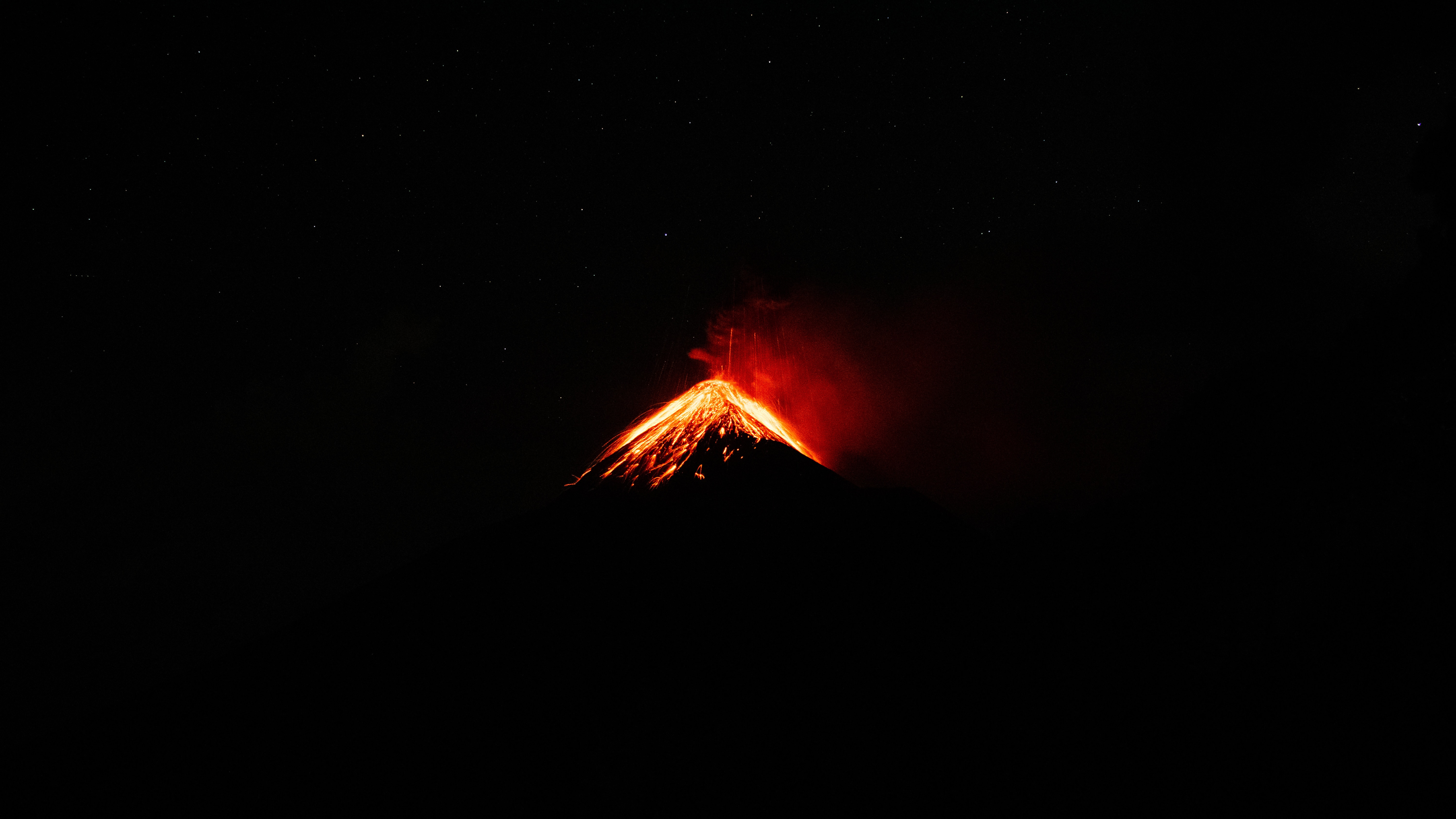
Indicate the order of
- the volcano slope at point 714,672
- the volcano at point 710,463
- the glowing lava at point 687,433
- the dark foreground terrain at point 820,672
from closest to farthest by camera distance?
the dark foreground terrain at point 820,672 → the volcano slope at point 714,672 → the volcano at point 710,463 → the glowing lava at point 687,433

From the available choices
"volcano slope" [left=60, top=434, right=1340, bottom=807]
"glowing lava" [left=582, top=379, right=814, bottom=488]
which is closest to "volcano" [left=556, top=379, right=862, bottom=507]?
"glowing lava" [left=582, top=379, right=814, bottom=488]

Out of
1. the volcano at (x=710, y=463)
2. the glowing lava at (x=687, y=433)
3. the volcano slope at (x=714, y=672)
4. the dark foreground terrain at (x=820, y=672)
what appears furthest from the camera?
the glowing lava at (x=687, y=433)

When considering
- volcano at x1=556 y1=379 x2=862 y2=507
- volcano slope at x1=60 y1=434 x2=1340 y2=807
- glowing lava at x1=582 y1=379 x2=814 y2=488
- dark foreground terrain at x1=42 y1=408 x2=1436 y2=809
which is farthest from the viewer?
glowing lava at x1=582 y1=379 x2=814 y2=488

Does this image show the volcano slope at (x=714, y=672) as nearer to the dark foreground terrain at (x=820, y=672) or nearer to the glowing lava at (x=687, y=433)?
the dark foreground terrain at (x=820, y=672)

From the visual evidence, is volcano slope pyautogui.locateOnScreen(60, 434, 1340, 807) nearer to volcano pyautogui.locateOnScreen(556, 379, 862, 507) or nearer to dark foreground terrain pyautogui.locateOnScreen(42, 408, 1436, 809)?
dark foreground terrain pyautogui.locateOnScreen(42, 408, 1436, 809)

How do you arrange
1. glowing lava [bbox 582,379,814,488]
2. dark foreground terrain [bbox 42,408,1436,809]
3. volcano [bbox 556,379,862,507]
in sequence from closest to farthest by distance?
dark foreground terrain [bbox 42,408,1436,809], volcano [bbox 556,379,862,507], glowing lava [bbox 582,379,814,488]

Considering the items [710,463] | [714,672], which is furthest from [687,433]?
[714,672]

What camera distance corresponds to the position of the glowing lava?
38.4 m

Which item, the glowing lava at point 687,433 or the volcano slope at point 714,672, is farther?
the glowing lava at point 687,433

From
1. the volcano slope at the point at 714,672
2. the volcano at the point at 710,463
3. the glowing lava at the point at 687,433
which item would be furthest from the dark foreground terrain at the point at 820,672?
the glowing lava at the point at 687,433

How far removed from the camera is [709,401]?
150ft

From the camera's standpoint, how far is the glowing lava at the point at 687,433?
38.4 m

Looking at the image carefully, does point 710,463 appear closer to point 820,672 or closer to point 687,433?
point 687,433

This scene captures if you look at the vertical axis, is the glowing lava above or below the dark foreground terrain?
above
